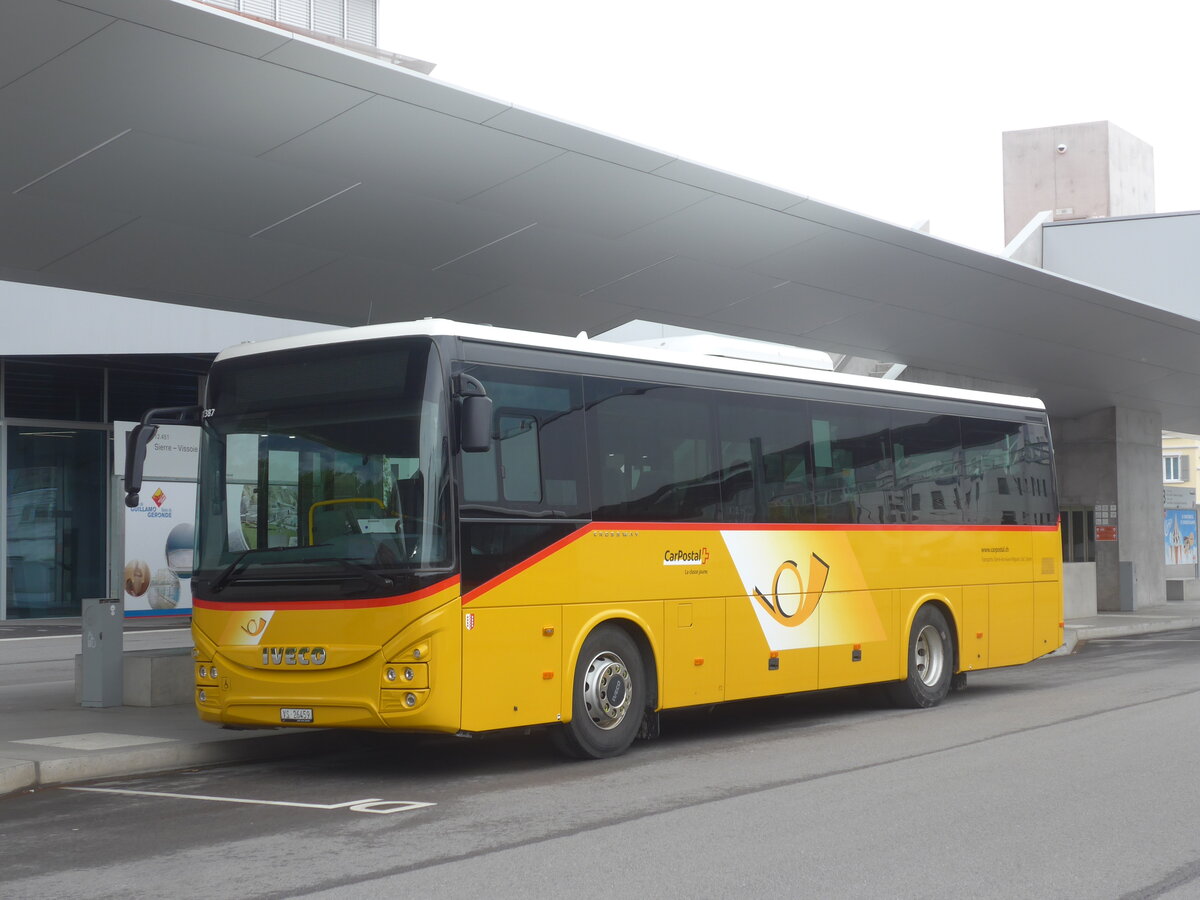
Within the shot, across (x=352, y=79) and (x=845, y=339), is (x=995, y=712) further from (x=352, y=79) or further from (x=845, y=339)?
(x=845, y=339)

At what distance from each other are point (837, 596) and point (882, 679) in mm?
1191

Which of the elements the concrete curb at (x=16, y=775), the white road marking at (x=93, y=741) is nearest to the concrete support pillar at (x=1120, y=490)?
the white road marking at (x=93, y=741)

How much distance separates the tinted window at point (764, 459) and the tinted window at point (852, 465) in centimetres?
21

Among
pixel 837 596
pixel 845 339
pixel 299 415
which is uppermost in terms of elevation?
pixel 845 339

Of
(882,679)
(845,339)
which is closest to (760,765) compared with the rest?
(882,679)

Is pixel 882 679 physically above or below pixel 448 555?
below

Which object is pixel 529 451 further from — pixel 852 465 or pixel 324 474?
pixel 852 465

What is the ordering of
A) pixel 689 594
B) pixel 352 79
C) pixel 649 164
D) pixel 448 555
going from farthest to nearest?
pixel 649 164
pixel 352 79
pixel 689 594
pixel 448 555

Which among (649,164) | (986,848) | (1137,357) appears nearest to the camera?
(986,848)

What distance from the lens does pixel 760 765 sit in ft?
33.4

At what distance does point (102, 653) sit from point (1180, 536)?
1530 inches

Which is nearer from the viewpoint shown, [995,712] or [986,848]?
[986,848]

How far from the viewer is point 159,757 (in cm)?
1056

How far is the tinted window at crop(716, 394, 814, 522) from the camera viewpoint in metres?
12.2
